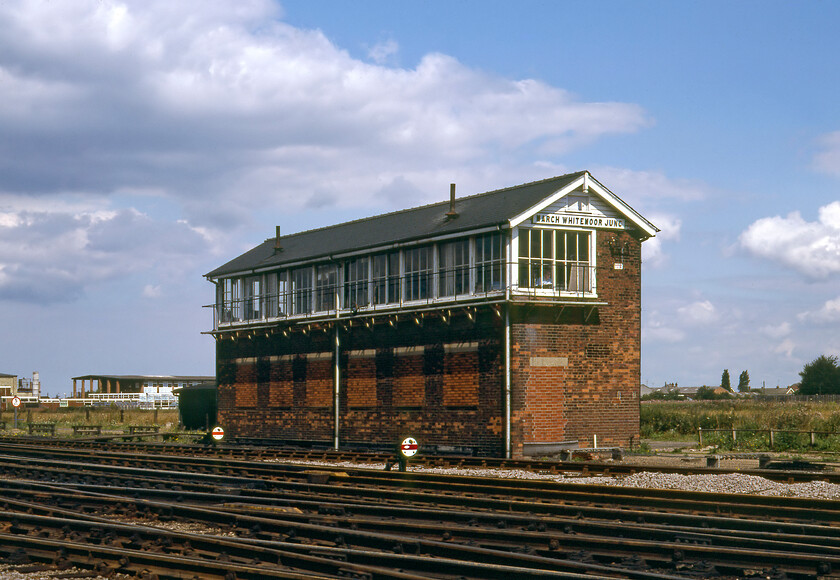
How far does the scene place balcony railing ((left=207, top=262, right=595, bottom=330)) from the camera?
89.4 feet

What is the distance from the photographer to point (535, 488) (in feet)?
51.6

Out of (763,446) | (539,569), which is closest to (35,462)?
(539,569)

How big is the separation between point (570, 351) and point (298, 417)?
1147cm

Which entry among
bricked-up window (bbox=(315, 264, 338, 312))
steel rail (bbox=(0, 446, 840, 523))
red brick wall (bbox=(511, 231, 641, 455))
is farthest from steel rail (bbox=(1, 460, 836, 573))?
bricked-up window (bbox=(315, 264, 338, 312))

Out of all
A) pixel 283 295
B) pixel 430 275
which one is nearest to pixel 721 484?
pixel 430 275

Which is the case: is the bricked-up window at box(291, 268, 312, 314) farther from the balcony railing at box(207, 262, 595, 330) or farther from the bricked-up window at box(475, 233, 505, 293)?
the bricked-up window at box(475, 233, 505, 293)

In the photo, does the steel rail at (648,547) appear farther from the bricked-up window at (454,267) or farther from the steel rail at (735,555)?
the bricked-up window at (454,267)

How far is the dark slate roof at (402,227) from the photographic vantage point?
93.4 ft

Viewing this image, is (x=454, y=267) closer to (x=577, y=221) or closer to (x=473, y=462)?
(x=577, y=221)

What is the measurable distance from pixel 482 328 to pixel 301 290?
1055cm

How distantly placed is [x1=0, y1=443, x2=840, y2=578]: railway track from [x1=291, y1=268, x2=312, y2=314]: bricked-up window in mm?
17948

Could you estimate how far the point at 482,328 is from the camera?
27.3 meters

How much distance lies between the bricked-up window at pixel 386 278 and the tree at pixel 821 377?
65.6 m

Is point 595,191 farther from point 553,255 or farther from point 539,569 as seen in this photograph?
point 539,569
